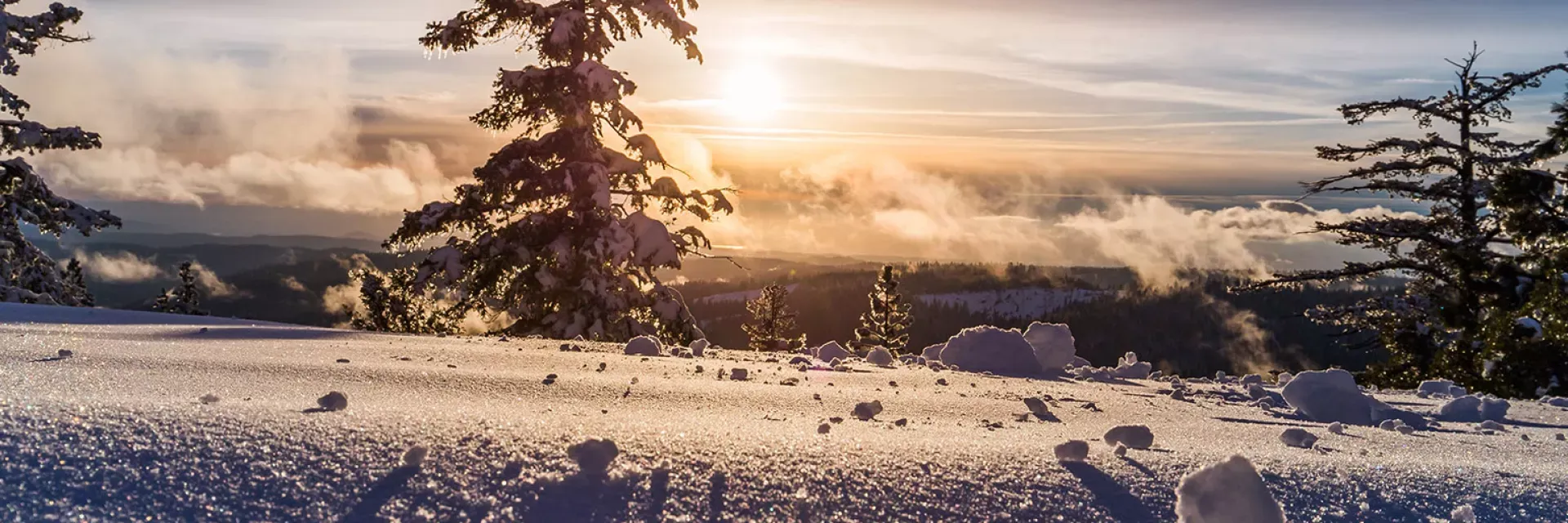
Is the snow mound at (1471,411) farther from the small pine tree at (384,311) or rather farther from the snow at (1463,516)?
the small pine tree at (384,311)

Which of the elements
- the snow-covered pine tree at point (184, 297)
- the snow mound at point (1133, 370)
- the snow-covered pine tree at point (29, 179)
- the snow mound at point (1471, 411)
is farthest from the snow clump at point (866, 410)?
the snow-covered pine tree at point (184, 297)

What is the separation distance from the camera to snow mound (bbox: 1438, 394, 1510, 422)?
195 inches

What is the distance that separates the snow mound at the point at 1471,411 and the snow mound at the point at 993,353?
7.79ft

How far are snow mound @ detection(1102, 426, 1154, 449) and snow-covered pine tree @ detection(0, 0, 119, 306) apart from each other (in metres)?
19.2

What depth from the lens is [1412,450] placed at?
11.0 ft

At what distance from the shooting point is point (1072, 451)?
2.43 metres

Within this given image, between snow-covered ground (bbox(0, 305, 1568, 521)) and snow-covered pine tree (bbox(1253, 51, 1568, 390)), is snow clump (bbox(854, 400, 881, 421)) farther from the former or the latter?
snow-covered pine tree (bbox(1253, 51, 1568, 390))

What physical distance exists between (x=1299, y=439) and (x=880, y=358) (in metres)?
3.39

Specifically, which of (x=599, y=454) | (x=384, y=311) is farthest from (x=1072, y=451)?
(x=384, y=311)

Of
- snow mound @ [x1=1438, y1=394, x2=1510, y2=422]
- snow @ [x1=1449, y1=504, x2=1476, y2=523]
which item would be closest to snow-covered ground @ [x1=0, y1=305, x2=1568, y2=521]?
snow @ [x1=1449, y1=504, x2=1476, y2=523]

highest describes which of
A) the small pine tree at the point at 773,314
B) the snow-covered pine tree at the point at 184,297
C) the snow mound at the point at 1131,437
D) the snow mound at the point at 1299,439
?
the snow mound at the point at 1131,437

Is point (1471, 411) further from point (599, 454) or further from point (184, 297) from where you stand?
point (184, 297)

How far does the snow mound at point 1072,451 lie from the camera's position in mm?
2408

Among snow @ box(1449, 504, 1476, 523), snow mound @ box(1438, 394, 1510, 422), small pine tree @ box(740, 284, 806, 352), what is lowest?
small pine tree @ box(740, 284, 806, 352)
